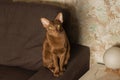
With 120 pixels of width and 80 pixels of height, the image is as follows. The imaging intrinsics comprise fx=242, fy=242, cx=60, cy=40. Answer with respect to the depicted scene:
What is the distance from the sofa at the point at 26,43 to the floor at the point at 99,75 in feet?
0.22

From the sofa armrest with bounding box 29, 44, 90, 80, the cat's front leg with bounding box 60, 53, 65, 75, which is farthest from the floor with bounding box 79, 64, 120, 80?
the cat's front leg with bounding box 60, 53, 65, 75

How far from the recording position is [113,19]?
6.61ft

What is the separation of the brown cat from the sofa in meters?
0.08

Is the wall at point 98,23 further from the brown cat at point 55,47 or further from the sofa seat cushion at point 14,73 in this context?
the sofa seat cushion at point 14,73

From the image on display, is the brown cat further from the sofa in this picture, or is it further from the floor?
the floor

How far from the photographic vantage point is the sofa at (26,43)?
6.33 ft

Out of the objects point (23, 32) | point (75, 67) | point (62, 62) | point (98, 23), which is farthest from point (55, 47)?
point (98, 23)

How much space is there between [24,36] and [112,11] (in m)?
0.76

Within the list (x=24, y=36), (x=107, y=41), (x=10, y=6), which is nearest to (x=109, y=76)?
(x=107, y=41)

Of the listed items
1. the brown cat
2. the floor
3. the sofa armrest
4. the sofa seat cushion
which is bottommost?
the floor

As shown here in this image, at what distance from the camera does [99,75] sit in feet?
6.44

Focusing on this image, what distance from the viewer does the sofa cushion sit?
77.1 inches

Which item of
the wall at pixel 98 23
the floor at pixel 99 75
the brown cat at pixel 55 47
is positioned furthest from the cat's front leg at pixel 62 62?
the wall at pixel 98 23

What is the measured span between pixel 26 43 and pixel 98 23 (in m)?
0.64
